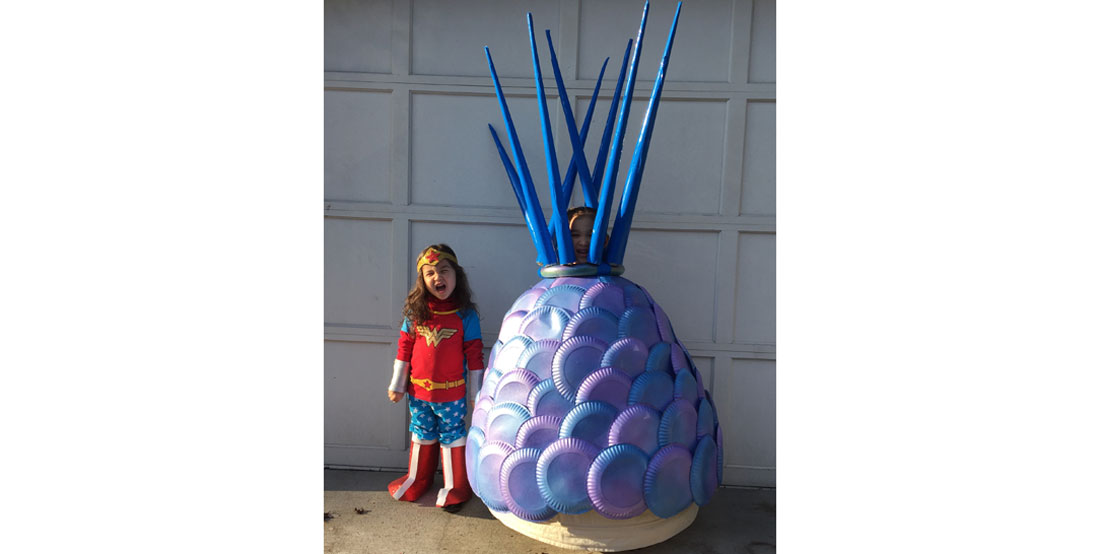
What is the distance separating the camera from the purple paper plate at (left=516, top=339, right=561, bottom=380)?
6.88 feet

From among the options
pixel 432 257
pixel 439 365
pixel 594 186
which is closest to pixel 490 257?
pixel 432 257

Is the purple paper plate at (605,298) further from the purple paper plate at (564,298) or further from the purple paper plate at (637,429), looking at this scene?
the purple paper plate at (637,429)

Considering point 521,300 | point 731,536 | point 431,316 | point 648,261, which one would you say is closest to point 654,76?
point 648,261

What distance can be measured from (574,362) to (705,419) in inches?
20.1

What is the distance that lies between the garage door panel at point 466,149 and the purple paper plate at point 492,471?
1.14 m

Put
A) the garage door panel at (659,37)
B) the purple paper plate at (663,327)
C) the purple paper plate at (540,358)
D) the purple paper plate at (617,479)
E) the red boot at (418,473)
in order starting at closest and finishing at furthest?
1. the purple paper plate at (617,479)
2. the purple paper plate at (540,358)
3. the purple paper plate at (663,327)
4. the red boot at (418,473)
5. the garage door panel at (659,37)

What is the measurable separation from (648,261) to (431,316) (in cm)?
96

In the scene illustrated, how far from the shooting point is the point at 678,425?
2.10m

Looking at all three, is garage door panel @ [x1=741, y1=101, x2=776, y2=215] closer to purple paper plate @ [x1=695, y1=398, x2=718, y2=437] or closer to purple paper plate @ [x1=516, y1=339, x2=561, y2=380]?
purple paper plate @ [x1=695, y1=398, x2=718, y2=437]

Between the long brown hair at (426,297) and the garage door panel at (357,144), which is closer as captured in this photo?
the long brown hair at (426,297)

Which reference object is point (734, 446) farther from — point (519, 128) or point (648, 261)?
point (519, 128)

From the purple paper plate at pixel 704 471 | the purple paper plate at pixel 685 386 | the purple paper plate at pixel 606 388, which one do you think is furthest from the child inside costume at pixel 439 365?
the purple paper plate at pixel 704 471

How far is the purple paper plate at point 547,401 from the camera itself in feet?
6.75

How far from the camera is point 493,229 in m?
2.87
